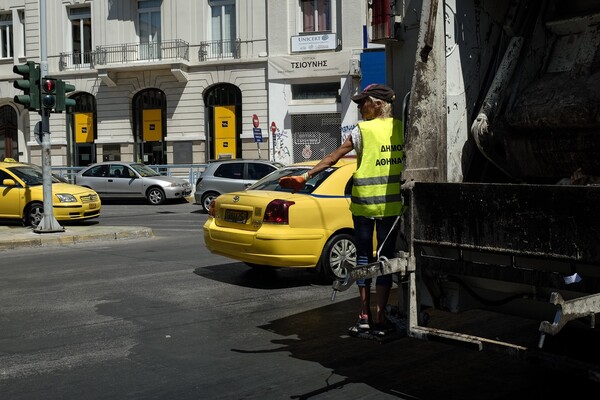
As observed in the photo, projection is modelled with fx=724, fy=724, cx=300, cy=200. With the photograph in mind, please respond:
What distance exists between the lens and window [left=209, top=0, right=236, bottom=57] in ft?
105

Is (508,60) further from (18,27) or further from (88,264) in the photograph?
(18,27)

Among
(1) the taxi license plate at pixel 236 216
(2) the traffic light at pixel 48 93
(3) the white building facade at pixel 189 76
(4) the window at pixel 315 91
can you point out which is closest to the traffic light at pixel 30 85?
(2) the traffic light at pixel 48 93

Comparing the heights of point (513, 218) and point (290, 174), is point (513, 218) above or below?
below

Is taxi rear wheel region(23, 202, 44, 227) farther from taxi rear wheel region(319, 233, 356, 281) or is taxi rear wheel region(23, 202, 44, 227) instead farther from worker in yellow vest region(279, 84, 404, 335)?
worker in yellow vest region(279, 84, 404, 335)

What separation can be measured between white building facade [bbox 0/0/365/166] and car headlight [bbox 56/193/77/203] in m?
14.1

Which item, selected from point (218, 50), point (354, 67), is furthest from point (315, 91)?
point (218, 50)

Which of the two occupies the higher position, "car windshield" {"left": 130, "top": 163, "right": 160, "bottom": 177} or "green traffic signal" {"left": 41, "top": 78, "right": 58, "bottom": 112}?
"green traffic signal" {"left": 41, "top": 78, "right": 58, "bottom": 112}

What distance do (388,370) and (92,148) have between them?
31764mm

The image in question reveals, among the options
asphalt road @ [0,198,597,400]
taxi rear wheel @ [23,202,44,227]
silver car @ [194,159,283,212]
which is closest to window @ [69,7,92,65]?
silver car @ [194,159,283,212]

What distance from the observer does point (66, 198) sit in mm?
15742

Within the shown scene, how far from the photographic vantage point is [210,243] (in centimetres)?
866

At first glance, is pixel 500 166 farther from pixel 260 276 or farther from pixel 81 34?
pixel 81 34

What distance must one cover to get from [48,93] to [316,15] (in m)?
18.5

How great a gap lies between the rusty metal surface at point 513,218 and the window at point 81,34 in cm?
3272
